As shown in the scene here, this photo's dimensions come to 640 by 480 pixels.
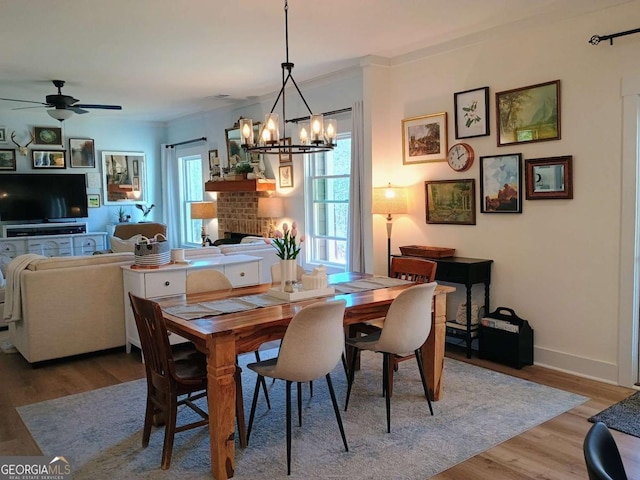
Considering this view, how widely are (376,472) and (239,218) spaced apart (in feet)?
17.5

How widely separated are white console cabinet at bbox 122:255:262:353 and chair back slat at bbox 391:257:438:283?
5.12 ft

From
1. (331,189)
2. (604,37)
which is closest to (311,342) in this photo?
(604,37)

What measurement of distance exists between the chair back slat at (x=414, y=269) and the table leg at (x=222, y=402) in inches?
72.2

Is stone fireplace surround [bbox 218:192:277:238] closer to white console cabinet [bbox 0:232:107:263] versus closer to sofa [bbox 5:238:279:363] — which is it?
white console cabinet [bbox 0:232:107:263]

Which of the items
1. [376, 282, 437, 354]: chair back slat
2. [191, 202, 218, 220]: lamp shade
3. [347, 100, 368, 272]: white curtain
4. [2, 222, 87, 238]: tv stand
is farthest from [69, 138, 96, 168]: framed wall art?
[376, 282, 437, 354]: chair back slat

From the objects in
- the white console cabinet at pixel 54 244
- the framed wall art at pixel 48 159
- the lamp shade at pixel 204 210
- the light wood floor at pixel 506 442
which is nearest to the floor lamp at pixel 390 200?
the light wood floor at pixel 506 442

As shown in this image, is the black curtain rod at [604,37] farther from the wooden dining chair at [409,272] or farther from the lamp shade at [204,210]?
the lamp shade at [204,210]

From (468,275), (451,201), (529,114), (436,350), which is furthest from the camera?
(451,201)

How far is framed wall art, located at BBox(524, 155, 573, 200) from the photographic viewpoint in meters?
4.00

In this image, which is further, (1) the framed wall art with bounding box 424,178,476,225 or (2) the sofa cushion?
(1) the framed wall art with bounding box 424,178,476,225

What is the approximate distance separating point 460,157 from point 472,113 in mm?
398

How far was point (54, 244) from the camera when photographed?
830 cm

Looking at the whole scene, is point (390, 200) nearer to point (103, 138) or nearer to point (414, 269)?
point (414, 269)

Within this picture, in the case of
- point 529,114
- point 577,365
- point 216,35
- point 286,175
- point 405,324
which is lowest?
point 577,365
